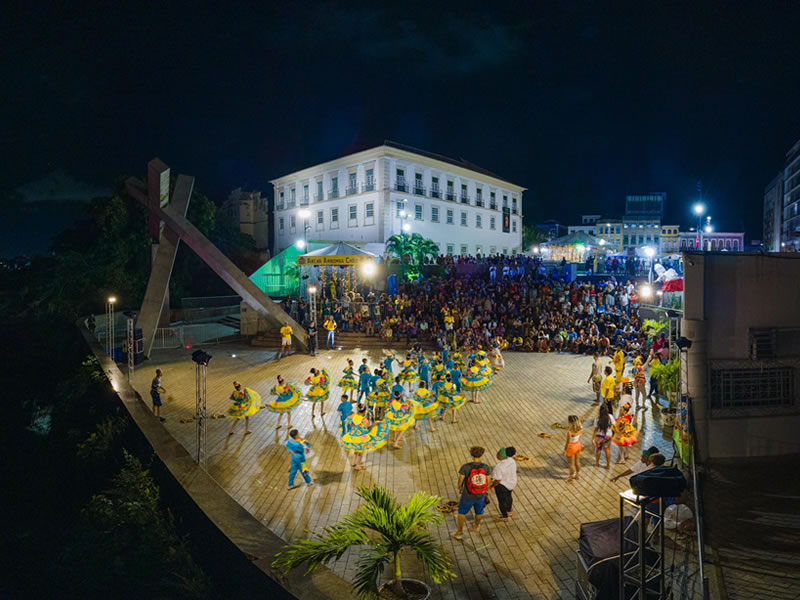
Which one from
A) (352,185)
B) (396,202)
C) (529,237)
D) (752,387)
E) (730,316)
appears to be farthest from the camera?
(529,237)

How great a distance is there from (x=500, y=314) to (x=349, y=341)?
7.84 metres

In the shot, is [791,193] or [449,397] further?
[791,193]

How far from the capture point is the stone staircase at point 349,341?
77.0 feet

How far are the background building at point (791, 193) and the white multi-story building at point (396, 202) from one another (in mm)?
40588

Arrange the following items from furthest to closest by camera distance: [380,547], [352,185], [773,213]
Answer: [773,213], [352,185], [380,547]

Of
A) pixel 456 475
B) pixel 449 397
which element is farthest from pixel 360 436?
pixel 449 397

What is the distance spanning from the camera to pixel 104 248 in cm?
3044

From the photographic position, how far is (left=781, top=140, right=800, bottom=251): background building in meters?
63.9

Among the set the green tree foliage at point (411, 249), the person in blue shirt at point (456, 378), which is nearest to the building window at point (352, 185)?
the green tree foliage at point (411, 249)

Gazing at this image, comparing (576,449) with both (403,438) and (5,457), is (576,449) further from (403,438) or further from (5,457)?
(5,457)

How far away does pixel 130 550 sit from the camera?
8.85 m

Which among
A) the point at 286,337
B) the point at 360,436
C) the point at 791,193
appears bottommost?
the point at 360,436

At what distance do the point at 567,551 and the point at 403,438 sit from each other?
16.7 ft

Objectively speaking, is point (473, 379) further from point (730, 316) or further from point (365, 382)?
point (730, 316)
